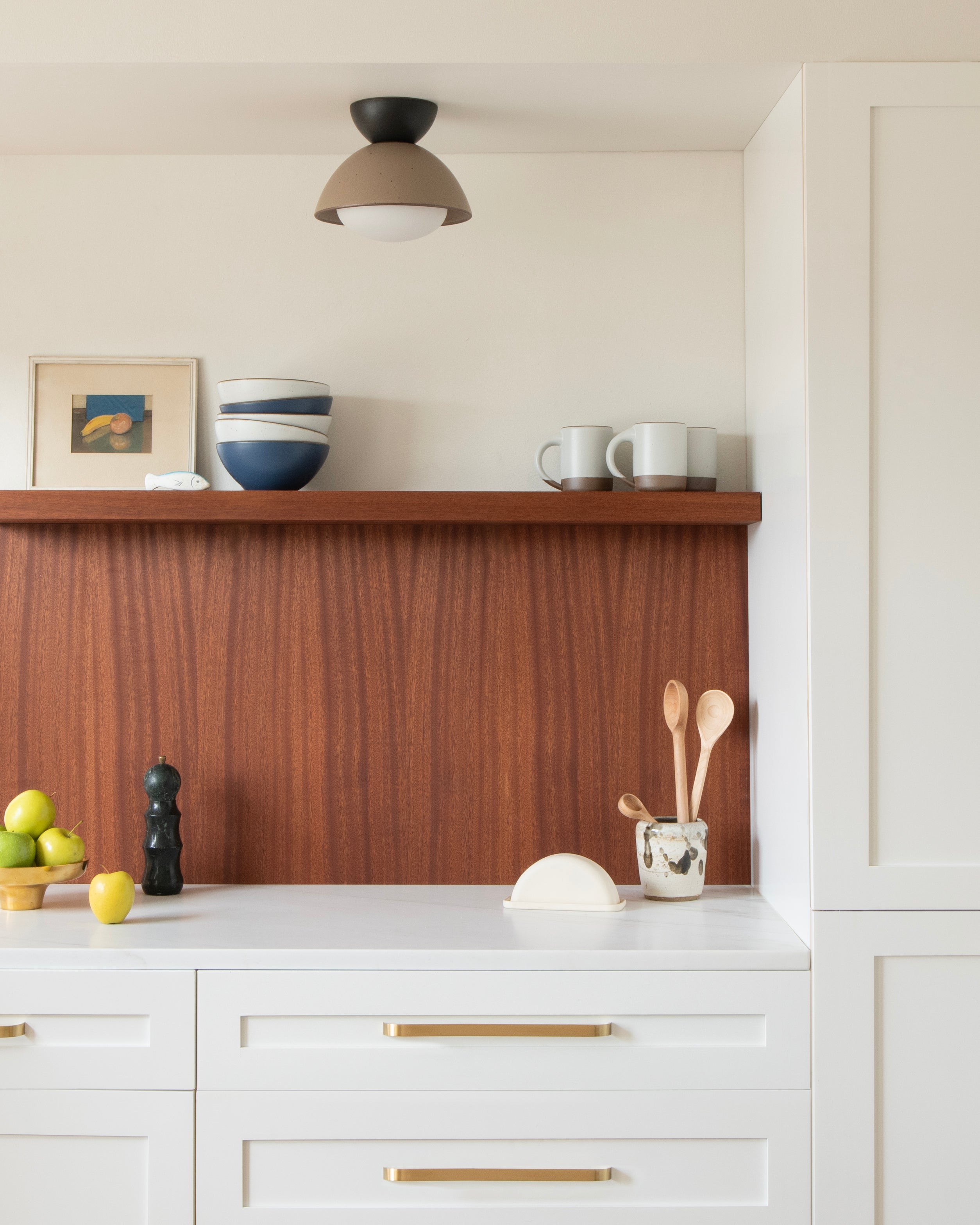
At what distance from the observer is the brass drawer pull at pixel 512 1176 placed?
61.9 inches

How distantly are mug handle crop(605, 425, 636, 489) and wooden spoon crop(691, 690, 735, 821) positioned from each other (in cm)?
39

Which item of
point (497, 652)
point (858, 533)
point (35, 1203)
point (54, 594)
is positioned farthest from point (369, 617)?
point (35, 1203)

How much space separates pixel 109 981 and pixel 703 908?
3.03 ft

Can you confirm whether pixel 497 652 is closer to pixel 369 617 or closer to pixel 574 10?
pixel 369 617

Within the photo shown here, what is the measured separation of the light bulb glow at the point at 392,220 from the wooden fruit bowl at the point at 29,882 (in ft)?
3.71

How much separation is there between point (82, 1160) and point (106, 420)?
1.22 metres

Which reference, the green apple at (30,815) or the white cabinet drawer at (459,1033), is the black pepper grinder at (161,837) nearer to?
the green apple at (30,815)

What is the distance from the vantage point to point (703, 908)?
5.95 feet

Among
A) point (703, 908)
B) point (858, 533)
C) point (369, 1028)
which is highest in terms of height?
point (858, 533)

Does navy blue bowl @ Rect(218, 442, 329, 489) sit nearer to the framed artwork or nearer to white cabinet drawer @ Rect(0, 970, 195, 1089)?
the framed artwork

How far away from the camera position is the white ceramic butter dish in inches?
69.9

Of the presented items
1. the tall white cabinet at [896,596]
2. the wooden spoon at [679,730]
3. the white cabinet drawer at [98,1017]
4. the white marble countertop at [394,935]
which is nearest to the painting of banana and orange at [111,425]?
the white marble countertop at [394,935]

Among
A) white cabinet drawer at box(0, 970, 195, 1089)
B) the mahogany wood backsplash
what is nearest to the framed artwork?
the mahogany wood backsplash

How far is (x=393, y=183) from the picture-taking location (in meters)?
1.73
